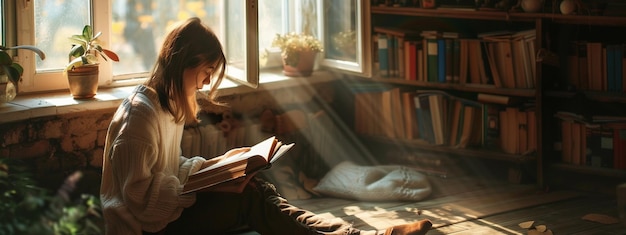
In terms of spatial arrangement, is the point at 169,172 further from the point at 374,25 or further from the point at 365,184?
the point at 374,25

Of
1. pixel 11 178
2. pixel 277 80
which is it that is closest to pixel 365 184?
pixel 277 80

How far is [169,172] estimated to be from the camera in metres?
3.36

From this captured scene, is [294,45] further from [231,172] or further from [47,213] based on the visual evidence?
[47,213]

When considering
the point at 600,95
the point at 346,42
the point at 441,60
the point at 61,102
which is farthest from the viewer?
the point at 346,42

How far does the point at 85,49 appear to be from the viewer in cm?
452

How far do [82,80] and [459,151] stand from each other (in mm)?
2222

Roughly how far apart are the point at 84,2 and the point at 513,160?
2.52 metres

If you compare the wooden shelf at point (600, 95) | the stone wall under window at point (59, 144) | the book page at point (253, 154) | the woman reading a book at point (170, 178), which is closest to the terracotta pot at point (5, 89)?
the stone wall under window at point (59, 144)

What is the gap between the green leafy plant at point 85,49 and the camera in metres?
4.46

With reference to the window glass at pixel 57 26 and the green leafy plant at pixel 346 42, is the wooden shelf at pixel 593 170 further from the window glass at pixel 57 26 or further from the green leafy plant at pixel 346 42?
the window glass at pixel 57 26

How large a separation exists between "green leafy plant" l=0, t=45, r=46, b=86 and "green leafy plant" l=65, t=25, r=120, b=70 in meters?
0.24

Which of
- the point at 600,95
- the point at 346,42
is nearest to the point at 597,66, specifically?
the point at 600,95

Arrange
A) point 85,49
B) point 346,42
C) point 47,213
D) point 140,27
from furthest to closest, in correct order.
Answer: point 346,42
point 140,27
point 85,49
point 47,213

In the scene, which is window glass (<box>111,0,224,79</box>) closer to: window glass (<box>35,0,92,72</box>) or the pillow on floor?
window glass (<box>35,0,92,72</box>)
